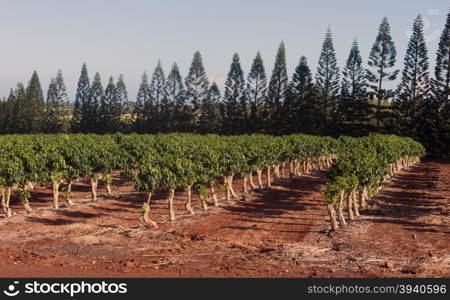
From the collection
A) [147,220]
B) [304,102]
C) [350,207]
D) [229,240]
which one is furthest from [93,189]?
[304,102]

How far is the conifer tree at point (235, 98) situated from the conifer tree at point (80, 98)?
29495mm

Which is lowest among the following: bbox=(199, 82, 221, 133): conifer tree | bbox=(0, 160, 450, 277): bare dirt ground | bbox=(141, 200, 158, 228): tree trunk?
bbox=(0, 160, 450, 277): bare dirt ground

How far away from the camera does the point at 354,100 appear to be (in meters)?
71.1

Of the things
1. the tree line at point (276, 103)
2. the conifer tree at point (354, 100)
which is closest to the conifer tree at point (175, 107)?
the tree line at point (276, 103)

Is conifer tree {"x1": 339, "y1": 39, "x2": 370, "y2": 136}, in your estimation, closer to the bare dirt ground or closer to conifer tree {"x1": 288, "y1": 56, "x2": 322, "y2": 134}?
conifer tree {"x1": 288, "y1": 56, "x2": 322, "y2": 134}

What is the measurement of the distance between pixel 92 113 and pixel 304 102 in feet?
135

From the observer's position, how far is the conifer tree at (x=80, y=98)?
91125mm

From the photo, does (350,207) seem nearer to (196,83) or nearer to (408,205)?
(408,205)

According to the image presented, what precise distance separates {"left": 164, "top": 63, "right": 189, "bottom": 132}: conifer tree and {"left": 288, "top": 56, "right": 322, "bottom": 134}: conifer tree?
19.7m

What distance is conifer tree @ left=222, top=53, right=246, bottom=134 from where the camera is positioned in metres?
78.5

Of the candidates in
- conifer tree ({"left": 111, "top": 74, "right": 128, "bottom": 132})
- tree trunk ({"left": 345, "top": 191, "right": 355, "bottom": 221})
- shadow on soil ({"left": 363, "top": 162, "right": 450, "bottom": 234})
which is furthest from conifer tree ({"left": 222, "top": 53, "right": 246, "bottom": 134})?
tree trunk ({"left": 345, "top": 191, "right": 355, "bottom": 221})

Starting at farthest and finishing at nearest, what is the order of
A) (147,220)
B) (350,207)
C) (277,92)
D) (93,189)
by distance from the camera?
1. (277,92)
2. (93,189)
3. (350,207)
4. (147,220)

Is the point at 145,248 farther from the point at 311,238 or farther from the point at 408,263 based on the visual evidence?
the point at 408,263

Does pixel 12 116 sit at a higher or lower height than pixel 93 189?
higher
